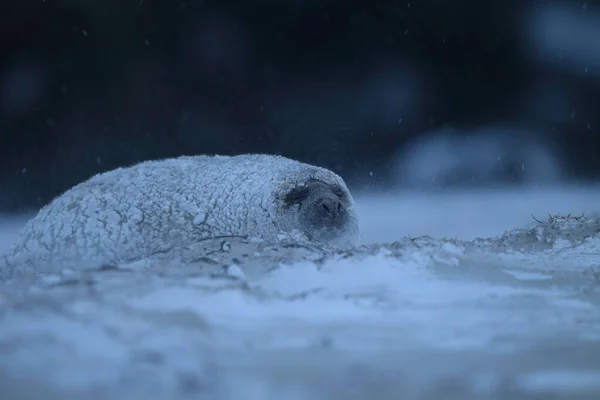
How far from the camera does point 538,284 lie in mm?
1493

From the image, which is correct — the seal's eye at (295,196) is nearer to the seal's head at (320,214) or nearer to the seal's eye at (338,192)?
the seal's head at (320,214)

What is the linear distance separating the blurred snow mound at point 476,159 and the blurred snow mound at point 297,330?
7.50ft

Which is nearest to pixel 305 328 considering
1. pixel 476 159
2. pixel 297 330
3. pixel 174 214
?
pixel 297 330

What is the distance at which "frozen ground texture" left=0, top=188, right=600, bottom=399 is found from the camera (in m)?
0.89

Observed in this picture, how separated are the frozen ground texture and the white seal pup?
76 cm

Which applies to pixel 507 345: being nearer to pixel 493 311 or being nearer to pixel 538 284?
pixel 493 311

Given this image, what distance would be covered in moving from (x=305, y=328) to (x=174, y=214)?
150cm

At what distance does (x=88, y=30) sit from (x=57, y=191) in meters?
Result: 0.98

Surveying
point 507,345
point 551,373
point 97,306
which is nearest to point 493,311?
point 507,345

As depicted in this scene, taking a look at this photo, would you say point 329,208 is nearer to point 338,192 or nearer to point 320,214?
point 320,214

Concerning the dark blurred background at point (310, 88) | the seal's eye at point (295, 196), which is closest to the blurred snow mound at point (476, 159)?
the dark blurred background at point (310, 88)

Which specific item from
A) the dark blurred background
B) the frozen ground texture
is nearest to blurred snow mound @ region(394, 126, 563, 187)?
the dark blurred background

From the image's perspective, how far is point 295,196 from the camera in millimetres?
2549

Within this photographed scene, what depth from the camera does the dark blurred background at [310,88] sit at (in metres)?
3.62
